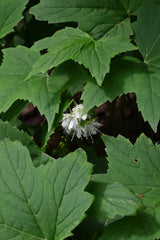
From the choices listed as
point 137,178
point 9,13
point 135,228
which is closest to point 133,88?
point 137,178

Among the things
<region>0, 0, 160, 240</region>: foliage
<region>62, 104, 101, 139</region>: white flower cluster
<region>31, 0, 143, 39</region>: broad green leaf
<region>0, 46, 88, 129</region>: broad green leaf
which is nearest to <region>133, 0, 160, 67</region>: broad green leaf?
<region>0, 0, 160, 240</region>: foliage

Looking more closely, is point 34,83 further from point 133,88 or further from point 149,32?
point 149,32

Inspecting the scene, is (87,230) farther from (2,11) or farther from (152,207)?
(2,11)

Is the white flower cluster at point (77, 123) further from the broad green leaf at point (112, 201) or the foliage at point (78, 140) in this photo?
the broad green leaf at point (112, 201)

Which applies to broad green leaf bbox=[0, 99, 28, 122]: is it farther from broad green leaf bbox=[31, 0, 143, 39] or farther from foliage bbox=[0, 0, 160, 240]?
broad green leaf bbox=[31, 0, 143, 39]

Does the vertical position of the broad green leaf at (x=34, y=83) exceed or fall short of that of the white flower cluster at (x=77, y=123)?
it exceeds it

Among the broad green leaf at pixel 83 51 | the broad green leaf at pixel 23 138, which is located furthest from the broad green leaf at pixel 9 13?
the broad green leaf at pixel 23 138

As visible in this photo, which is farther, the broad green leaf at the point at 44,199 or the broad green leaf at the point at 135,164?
the broad green leaf at the point at 135,164
